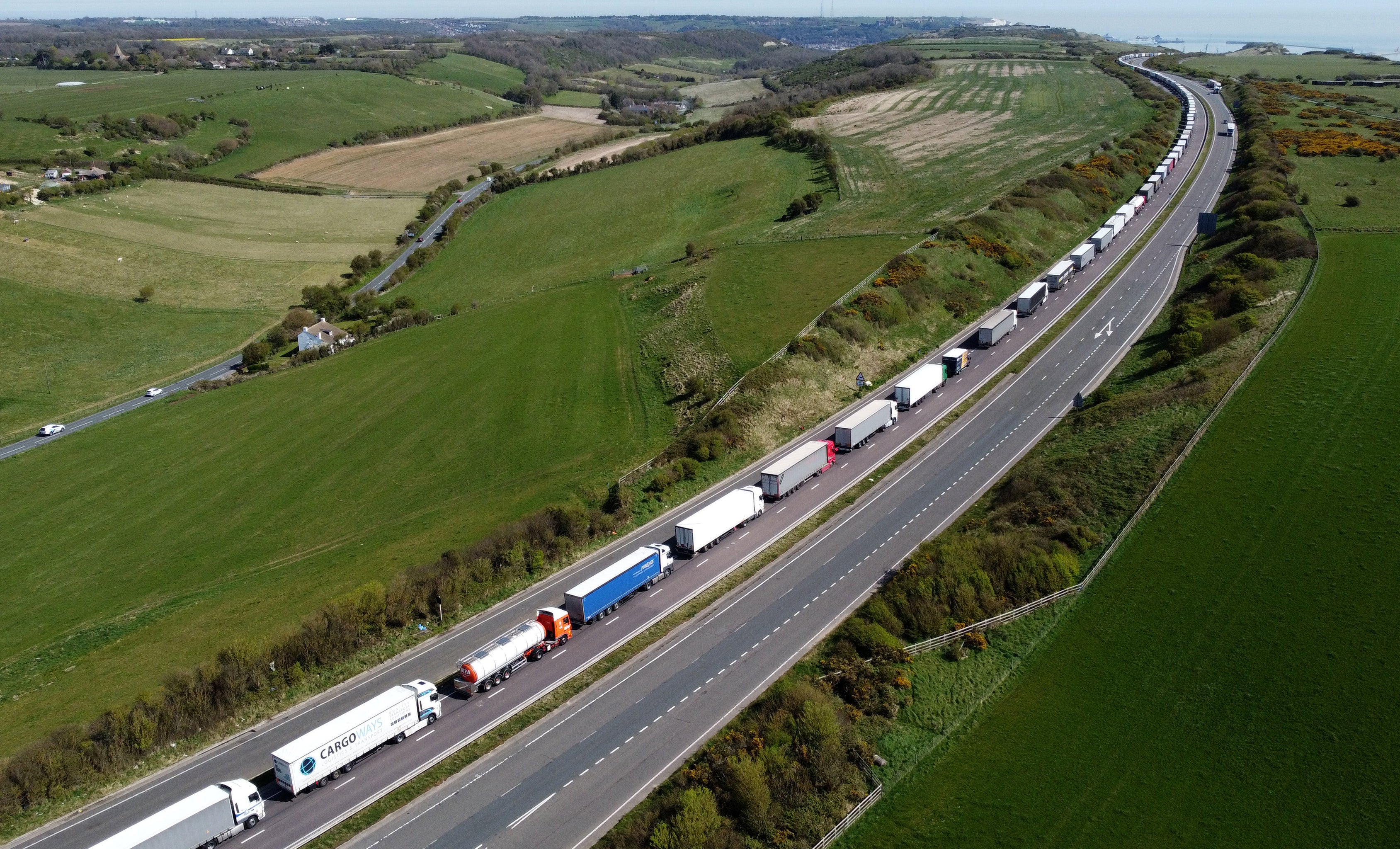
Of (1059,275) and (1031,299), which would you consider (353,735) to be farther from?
(1059,275)

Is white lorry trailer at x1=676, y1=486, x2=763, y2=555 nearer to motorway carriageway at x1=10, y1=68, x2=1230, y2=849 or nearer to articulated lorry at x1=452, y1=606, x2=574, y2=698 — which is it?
motorway carriageway at x1=10, y1=68, x2=1230, y2=849

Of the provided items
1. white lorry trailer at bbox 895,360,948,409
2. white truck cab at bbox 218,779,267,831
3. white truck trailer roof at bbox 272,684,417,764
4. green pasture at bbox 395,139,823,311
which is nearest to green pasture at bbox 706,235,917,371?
green pasture at bbox 395,139,823,311

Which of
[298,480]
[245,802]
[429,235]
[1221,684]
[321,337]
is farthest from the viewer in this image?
[429,235]

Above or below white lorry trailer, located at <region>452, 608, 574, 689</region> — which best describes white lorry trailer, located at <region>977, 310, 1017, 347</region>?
above

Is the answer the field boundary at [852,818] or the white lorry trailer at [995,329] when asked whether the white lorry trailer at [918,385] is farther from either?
the field boundary at [852,818]

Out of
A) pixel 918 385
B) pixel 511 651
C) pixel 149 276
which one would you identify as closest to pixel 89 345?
pixel 149 276

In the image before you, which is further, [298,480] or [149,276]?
[149,276]
